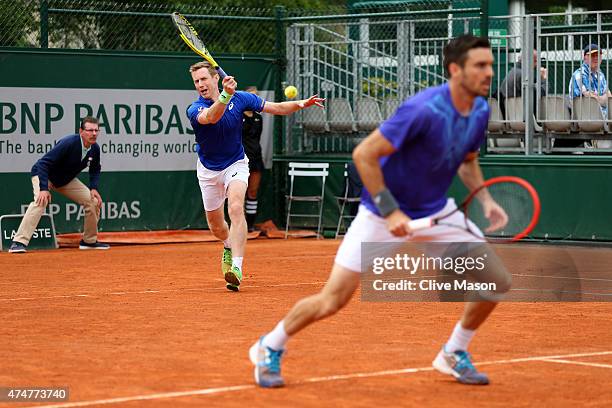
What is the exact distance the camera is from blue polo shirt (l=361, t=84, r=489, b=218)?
6207 millimetres

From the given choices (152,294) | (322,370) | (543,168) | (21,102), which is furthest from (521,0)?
(322,370)

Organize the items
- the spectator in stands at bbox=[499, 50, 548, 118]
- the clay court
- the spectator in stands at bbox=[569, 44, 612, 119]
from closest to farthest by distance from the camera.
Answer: the clay court
the spectator in stands at bbox=[569, 44, 612, 119]
the spectator in stands at bbox=[499, 50, 548, 118]

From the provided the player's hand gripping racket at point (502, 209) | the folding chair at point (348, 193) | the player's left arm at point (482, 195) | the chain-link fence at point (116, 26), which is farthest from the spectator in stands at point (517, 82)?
the player's left arm at point (482, 195)

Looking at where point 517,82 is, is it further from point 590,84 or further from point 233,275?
point 233,275

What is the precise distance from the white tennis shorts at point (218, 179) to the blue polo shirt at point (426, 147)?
491 cm

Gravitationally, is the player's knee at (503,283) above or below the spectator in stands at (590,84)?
below

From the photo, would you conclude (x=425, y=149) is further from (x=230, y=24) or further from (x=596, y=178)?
(x=230, y=24)

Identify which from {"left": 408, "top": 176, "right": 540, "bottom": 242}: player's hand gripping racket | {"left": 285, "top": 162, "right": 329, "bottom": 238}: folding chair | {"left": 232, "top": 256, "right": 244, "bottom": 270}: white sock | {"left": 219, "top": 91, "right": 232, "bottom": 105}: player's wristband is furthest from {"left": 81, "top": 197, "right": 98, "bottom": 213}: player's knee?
{"left": 408, "top": 176, "right": 540, "bottom": 242}: player's hand gripping racket

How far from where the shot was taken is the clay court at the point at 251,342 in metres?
6.38

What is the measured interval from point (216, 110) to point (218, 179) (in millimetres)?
993

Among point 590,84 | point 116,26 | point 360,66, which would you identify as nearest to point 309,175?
point 360,66

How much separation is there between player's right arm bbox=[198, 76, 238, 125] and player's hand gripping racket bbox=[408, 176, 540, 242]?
3.40 m

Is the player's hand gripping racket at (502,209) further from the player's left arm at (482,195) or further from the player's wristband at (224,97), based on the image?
the player's wristband at (224,97)

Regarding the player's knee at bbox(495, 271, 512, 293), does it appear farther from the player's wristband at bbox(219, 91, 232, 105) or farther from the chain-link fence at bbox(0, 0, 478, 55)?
the chain-link fence at bbox(0, 0, 478, 55)
